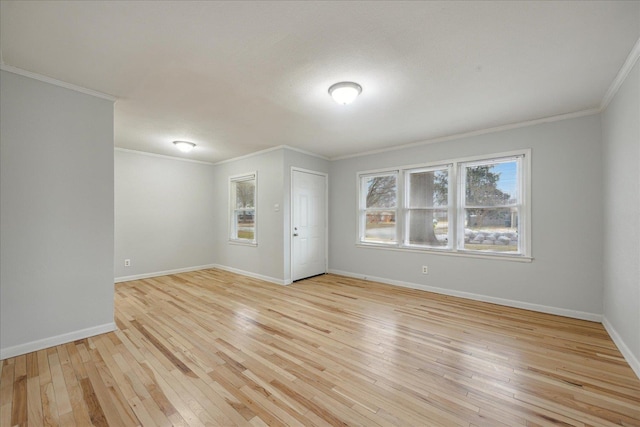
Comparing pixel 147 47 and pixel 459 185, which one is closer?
pixel 147 47

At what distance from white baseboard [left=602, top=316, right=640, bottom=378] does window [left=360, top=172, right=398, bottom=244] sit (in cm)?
279

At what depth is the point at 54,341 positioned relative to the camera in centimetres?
258

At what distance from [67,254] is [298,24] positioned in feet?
9.94

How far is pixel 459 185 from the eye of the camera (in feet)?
14.0

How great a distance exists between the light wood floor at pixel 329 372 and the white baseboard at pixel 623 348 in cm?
6

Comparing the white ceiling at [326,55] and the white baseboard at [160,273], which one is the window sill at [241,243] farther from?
the white ceiling at [326,55]

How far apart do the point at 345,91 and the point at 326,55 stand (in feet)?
1.63

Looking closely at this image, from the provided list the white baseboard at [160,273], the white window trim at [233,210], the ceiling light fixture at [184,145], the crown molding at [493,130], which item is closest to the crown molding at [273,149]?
the white window trim at [233,210]

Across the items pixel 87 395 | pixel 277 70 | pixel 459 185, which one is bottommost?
pixel 87 395

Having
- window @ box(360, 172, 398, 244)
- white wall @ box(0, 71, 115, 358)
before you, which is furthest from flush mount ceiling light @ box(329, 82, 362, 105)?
window @ box(360, 172, 398, 244)

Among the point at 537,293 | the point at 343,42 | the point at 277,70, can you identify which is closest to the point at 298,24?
the point at 343,42

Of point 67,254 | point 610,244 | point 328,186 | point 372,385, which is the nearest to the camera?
point 372,385

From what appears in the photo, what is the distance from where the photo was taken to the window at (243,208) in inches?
226

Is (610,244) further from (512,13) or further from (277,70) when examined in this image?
(277,70)
